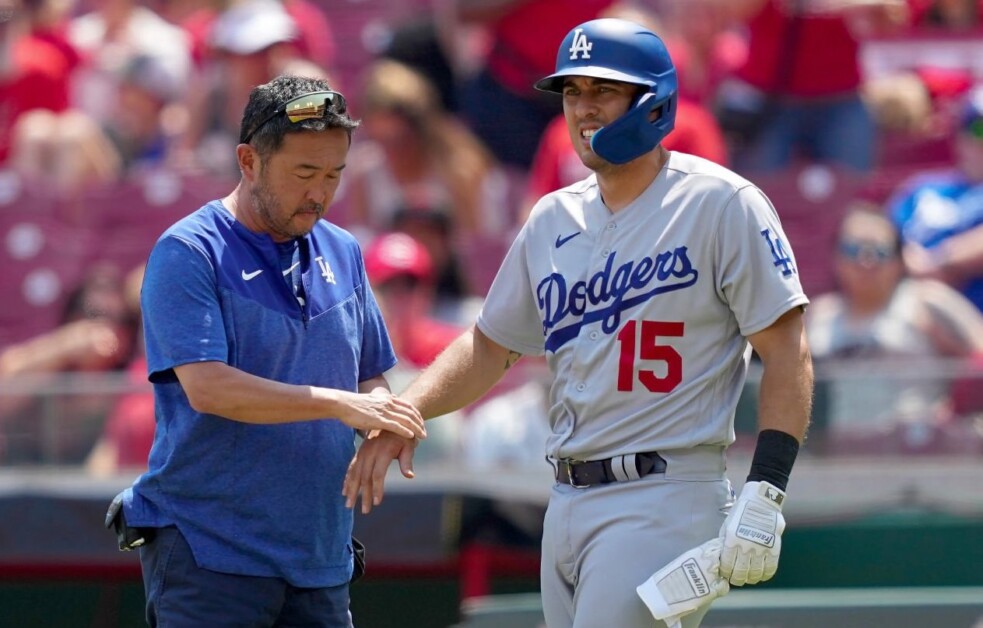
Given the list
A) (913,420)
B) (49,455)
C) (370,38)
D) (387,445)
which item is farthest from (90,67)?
(387,445)

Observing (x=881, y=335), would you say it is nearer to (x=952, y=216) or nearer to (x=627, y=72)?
(x=952, y=216)

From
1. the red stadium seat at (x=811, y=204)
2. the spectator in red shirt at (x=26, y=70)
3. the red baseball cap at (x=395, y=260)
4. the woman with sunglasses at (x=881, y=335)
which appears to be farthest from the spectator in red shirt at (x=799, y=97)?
the spectator in red shirt at (x=26, y=70)

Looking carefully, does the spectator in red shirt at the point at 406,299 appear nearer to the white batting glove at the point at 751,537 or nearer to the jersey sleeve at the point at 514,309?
the jersey sleeve at the point at 514,309

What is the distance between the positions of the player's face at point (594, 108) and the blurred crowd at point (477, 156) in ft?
7.44

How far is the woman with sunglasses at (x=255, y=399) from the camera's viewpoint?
142 inches

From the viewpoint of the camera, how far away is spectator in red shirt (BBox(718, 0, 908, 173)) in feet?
26.5

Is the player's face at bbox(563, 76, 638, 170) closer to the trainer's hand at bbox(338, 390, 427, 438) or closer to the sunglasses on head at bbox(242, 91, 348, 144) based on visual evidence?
the sunglasses on head at bbox(242, 91, 348, 144)

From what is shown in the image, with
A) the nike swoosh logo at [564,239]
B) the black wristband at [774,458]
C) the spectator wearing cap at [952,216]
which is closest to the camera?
the black wristband at [774,458]

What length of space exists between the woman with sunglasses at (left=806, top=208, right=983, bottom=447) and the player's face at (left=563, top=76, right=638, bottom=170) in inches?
96.7

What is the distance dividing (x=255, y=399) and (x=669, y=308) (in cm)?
104

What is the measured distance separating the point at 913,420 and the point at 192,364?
337 cm

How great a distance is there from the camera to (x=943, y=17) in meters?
9.72

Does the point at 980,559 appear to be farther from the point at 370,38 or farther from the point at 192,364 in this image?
the point at 370,38

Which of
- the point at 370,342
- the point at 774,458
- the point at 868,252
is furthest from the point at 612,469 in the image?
the point at 868,252
